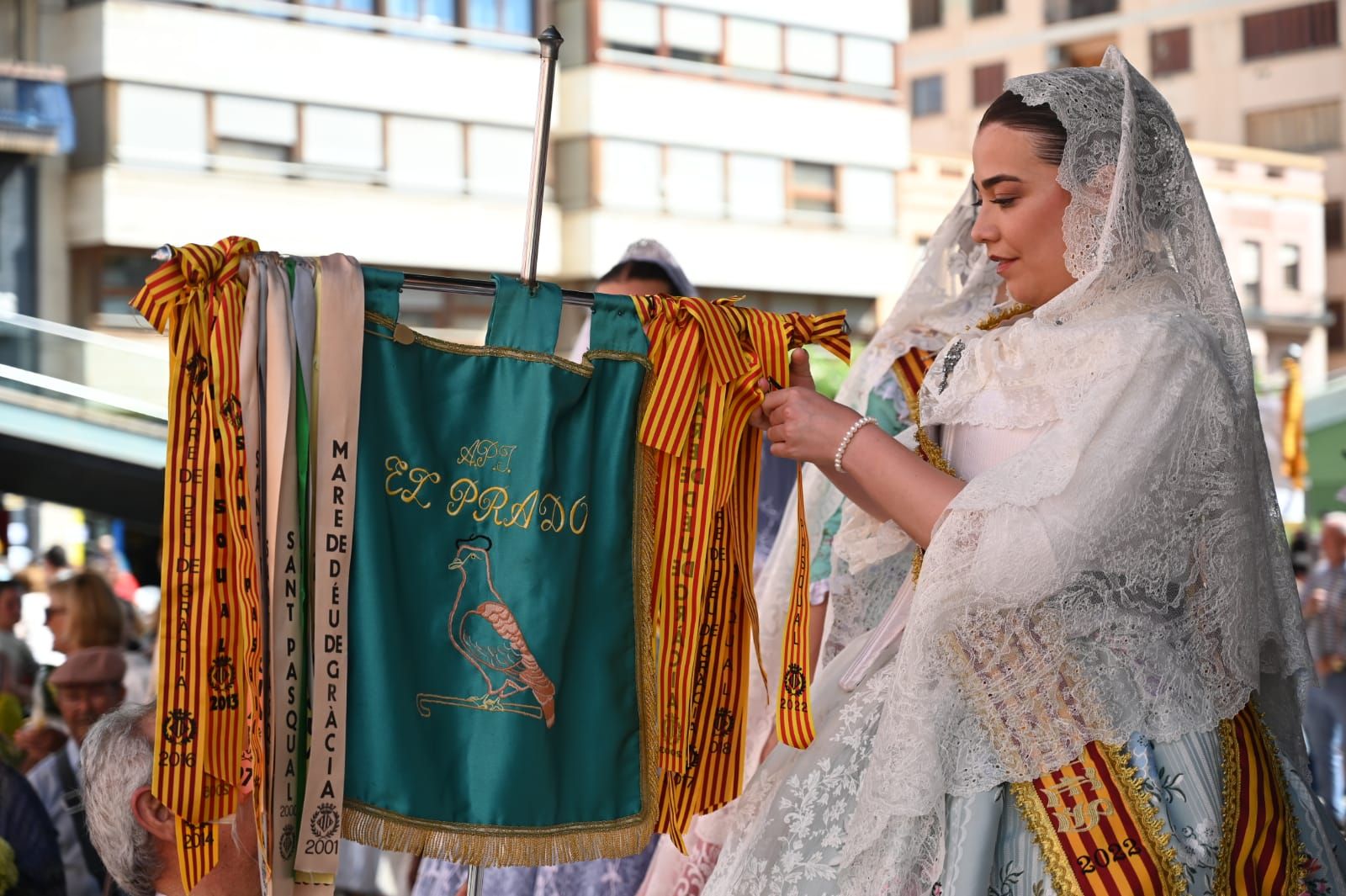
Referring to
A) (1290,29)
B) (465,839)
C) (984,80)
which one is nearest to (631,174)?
(984,80)

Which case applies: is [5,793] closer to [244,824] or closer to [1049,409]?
[244,824]

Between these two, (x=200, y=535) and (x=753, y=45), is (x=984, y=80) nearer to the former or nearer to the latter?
(x=753, y=45)

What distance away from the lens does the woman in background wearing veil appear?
201 centimetres

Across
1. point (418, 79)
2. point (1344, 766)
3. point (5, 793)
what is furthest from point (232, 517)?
point (418, 79)

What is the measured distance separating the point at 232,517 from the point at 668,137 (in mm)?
18450

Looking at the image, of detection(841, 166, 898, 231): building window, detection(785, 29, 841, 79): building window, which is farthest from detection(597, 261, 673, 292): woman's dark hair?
detection(785, 29, 841, 79): building window

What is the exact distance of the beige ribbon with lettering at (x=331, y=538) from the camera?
81.7 inches

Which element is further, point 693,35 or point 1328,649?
point 693,35

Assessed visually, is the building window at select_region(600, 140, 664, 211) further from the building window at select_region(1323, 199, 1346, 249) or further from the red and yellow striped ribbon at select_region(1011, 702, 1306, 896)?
the red and yellow striped ribbon at select_region(1011, 702, 1306, 896)

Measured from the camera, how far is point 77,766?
400 cm

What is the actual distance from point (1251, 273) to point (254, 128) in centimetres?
1607

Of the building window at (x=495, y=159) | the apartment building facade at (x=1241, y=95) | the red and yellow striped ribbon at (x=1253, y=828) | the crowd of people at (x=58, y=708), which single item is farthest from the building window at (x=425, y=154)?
the red and yellow striped ribbon at (x=1253, y=828)

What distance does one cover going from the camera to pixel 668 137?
789 inches

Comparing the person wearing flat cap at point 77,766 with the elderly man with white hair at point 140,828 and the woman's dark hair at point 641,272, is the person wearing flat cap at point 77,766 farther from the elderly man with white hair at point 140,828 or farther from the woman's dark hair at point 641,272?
the woman's dark hair at point 641,272
